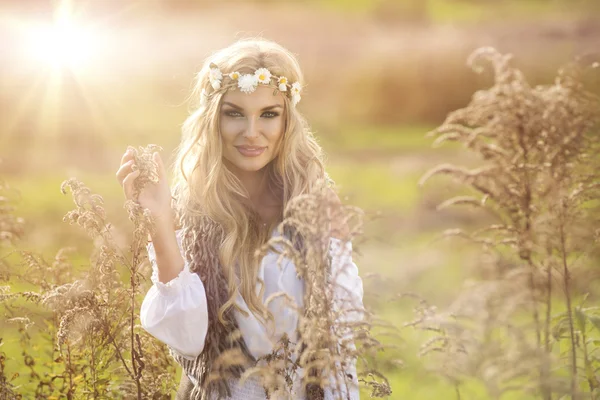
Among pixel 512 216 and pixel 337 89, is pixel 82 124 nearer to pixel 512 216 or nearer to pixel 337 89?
pixel 337 89

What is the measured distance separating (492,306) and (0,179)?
7.98 ft

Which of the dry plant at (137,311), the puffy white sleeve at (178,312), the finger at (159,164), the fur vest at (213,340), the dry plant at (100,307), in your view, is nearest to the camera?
the dry plant at (137,311)

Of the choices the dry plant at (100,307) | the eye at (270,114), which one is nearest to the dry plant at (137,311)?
the dry plant at (100,307)

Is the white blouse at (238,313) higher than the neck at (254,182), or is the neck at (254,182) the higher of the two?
the neck at (254,182)

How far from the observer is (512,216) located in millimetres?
3357

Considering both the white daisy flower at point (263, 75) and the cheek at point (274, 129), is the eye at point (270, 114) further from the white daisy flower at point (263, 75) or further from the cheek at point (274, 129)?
the white daisy flower at point (263, 75)

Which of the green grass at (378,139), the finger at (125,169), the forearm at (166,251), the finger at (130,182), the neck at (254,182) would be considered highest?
the green grass at (378,139)

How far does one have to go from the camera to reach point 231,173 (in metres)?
3.63

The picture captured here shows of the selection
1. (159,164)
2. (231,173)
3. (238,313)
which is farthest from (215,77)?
(238,313)

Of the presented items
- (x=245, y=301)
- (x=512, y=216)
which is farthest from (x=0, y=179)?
(x=512, y=216)

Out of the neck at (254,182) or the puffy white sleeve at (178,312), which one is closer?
the puffy white sleeve at (178,312)

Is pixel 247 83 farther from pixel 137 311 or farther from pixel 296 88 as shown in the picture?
pixel 137 311

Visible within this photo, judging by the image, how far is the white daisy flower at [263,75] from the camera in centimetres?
353

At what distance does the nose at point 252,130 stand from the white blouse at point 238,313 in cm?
55
